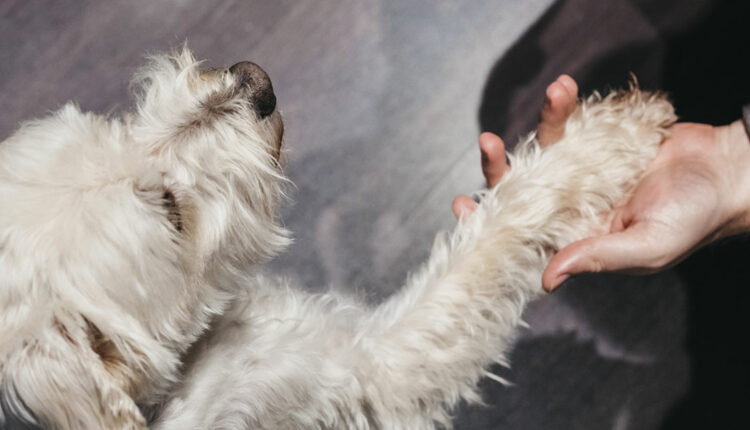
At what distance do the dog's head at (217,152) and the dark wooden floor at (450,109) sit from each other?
1.85ft

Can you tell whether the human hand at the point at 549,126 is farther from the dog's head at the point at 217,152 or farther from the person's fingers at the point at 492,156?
the dog's head at the point at 217,152

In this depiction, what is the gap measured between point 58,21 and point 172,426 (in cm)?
148

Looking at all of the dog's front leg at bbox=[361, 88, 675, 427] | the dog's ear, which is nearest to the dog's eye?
the dog's ear

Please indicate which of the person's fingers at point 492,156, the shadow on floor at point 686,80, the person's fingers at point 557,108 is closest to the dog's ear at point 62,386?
the person's fingers at point 492,156

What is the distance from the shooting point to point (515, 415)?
1.61 meters

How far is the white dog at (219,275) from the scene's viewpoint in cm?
90

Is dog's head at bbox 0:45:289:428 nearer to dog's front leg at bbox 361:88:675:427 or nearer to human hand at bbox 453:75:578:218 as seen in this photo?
dog's front leg at bbox 361:88:675:427

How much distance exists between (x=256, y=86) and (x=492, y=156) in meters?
0.58

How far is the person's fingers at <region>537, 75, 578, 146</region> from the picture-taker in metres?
1.37

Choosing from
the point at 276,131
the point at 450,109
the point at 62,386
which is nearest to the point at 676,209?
the point at 450,109

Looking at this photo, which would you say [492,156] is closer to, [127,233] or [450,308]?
[450,308]

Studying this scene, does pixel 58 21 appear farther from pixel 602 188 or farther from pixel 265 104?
pixel 602 188

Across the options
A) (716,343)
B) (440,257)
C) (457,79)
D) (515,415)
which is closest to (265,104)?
(440,257)

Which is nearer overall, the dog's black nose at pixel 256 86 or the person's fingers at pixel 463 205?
the dog's black nose at pixel 256 86
